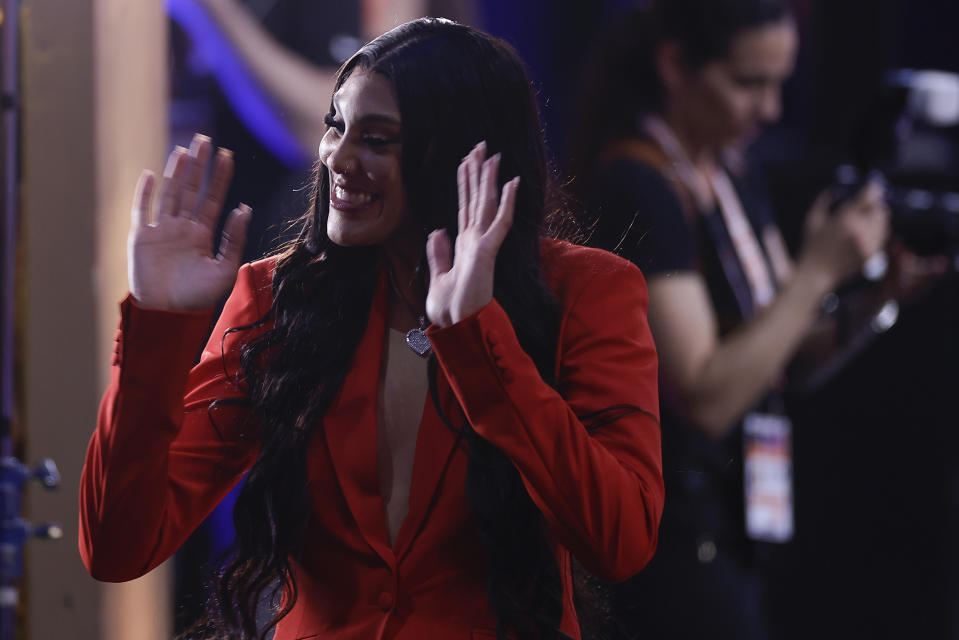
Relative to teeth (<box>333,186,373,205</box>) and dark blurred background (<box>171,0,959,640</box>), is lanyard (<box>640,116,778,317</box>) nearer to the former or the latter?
teeth (<box>333,186,373,205</box>)

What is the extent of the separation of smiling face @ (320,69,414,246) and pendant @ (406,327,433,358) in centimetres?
11

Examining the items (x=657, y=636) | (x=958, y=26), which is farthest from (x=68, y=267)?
(x=958, y=26)

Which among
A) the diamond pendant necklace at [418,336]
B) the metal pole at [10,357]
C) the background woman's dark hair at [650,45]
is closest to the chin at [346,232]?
the diamond pendant necklace at [418,336]

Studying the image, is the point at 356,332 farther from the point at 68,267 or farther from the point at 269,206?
the point at 68,267

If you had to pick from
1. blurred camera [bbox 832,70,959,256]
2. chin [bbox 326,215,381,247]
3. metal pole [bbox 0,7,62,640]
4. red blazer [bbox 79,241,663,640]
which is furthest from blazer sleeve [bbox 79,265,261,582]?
blurred camera [bbox 832,70,959,256]

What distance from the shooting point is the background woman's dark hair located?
72.2 inches

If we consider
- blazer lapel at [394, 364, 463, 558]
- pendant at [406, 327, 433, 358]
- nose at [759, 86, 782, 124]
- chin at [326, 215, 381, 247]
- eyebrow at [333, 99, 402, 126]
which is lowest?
nose at [759, 86, 782, 124]

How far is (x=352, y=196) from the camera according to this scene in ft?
2.97

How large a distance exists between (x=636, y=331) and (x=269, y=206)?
1.27 feet

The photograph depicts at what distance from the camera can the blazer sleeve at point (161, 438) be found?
90cm

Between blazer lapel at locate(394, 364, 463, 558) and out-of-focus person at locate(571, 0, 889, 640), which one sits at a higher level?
blazer lapel at locate(394, 364, 463, 558)

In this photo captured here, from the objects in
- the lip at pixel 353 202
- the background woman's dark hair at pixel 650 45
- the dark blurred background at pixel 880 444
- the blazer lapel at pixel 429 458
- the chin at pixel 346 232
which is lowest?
the dark blurred background at pixel 880 444

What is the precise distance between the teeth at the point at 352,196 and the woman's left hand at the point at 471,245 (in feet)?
0.21

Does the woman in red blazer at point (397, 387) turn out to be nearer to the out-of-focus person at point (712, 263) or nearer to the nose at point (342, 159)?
the nose at point (342, 159)
